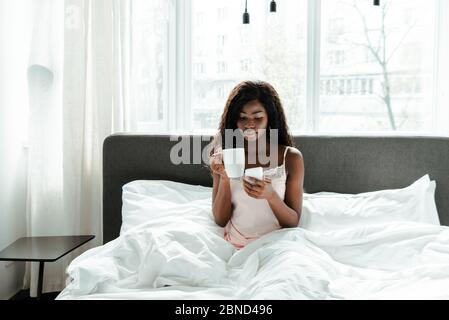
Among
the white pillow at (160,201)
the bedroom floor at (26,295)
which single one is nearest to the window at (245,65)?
the white pillow at (160,201)

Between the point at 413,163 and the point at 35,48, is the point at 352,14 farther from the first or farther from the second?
the point at 35,48

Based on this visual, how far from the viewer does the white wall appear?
242cm

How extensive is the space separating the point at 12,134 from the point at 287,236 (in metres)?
1.51

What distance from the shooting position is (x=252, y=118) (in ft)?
6.83

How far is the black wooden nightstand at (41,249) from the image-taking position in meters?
2.10

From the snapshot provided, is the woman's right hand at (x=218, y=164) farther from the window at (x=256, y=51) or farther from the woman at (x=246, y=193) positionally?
the window at (x=256, y=51)

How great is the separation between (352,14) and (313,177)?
1.12 m

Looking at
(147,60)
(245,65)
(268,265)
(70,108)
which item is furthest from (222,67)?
(268,265)

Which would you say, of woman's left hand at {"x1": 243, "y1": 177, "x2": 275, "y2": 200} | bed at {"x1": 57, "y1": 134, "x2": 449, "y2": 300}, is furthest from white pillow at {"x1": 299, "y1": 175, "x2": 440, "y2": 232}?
woman's left hand at {"x1": 243, "y1": 177, "x2": 275, "y2": 200}

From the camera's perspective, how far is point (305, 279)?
4.88 ft

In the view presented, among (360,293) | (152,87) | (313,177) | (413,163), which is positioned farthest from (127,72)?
(360,293)

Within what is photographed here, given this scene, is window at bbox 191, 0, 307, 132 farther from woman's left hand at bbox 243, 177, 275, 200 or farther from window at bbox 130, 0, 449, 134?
woman's left hand at bbox 243, 177, 275, 200
